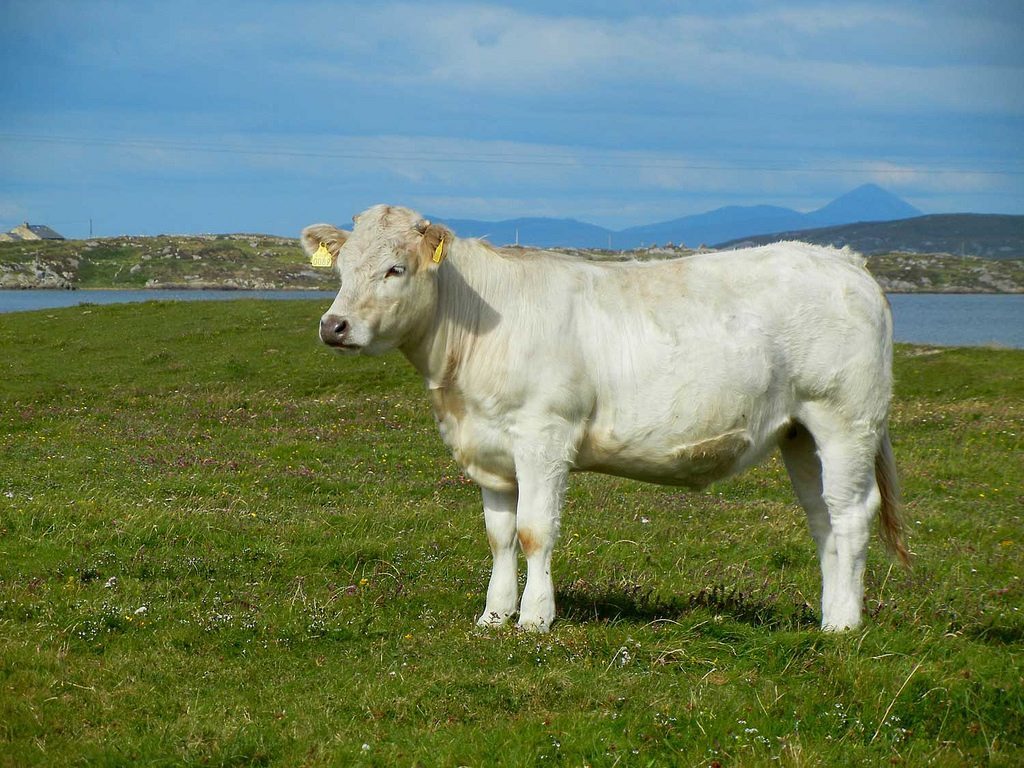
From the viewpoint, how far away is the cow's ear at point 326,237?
916 centimetres

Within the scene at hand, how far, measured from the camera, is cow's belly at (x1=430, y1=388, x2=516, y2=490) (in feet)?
29.3

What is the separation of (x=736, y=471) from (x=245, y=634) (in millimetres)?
4146

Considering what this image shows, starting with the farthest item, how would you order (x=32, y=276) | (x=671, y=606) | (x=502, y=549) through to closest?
(x=32, y=276)
(x=671, y=606)
(x=502, y=549)

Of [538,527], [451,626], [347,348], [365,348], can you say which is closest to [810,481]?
[538,527]

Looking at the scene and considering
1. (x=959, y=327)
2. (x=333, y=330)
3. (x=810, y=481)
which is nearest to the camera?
(x=333, y=330)

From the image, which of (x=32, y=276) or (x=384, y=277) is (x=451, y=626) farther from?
(x=32, y=276)

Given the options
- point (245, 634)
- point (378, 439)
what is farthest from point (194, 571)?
point (378, 439)

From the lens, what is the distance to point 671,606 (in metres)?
9.74

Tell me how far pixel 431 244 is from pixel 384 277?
459 mm

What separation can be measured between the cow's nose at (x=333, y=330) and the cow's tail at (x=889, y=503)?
15.6 ft

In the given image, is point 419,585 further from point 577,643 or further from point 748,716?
point 748,716

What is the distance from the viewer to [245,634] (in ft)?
28.1

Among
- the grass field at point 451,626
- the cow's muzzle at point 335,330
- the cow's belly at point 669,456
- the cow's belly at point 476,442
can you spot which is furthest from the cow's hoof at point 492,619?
the cow's muzzle at point 335,330

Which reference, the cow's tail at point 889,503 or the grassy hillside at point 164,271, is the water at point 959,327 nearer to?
the cow's tail at point 889,503
